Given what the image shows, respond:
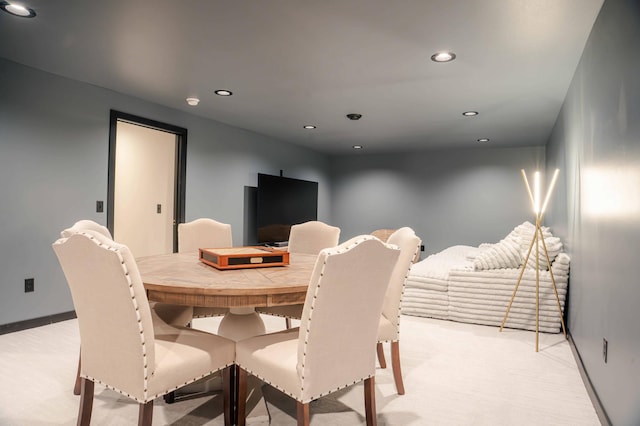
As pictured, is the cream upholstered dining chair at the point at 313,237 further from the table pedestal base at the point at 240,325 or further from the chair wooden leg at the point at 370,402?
the chair wooden leg at the point at 370,402

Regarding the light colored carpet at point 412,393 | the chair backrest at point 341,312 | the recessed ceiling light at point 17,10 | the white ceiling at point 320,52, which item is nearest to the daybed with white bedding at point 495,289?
the light colored carpet at point 412,393

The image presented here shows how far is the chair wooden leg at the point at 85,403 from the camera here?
1622mm

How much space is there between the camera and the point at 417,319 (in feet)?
12.8

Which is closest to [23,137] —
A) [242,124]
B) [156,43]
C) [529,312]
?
[156,43]

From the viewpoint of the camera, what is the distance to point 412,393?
7.60 feet

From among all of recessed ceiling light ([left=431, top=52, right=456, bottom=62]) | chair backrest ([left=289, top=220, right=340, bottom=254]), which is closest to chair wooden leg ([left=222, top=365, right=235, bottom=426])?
chair backrest ([left=289, top=220, right=340, bottom=254])

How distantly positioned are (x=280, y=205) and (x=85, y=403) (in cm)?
488

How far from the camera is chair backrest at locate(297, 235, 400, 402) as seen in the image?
146 centimetres

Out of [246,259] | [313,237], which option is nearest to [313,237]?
[313,237]

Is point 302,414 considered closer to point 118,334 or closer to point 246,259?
point 118,334

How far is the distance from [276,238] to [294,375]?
4890 millimetres

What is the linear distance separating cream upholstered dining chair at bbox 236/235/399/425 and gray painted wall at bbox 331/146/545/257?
619 centimetres

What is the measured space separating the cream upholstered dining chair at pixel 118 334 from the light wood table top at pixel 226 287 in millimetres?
186

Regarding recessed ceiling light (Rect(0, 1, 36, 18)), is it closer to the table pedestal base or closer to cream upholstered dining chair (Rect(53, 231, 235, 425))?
cream upholstered dining chair (Rect(53, 231, 235, 425))
